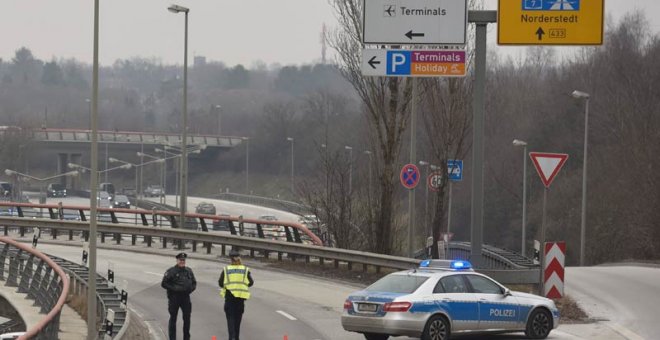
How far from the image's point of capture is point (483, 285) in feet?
70.8

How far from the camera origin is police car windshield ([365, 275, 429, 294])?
20.8 metres

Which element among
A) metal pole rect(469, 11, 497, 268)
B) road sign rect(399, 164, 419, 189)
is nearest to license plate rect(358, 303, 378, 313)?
metal pole rect(469, 11, 497, 268)

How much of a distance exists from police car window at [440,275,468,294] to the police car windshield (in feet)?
1.07

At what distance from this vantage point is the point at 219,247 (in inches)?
1735

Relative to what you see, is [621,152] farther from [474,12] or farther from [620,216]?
[474,12]

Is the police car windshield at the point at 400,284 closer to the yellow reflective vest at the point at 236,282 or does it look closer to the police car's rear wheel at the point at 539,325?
the yellow reflective vest at the point at 236,282

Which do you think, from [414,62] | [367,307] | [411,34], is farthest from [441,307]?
[414,62]

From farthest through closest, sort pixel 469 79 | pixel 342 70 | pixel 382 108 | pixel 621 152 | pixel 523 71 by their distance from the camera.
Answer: pixel 523 71 < pixel 621 152 < pixel 469 79 < pixel 342 70 < pixel 382 108

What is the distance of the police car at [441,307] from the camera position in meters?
20.3

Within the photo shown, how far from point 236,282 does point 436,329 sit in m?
3.37

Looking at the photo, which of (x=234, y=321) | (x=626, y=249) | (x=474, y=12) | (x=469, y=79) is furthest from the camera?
(x=626, y=249)

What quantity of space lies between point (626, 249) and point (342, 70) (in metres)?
27.0

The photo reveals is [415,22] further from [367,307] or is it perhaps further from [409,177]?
[367,307]

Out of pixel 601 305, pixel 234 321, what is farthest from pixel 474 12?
pixel 234 321
